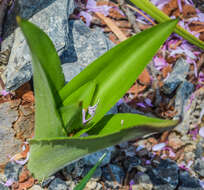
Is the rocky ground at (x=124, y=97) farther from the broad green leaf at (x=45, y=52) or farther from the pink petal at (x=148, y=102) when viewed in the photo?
the broad green leaf at (x=45, y=52)

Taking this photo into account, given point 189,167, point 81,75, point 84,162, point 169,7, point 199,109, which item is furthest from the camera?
point 169,7

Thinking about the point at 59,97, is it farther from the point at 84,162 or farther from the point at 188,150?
the point at 188,150

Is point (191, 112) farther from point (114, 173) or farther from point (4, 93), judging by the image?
point (4, 93)

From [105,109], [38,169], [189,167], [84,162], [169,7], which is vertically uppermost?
[169,7]

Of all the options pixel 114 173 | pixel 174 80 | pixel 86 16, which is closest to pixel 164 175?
pixel 114 173

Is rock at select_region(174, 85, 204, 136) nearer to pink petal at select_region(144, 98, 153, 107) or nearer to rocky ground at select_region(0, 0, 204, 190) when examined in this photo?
rocky ground at select_region(0, 0, 204, 190)

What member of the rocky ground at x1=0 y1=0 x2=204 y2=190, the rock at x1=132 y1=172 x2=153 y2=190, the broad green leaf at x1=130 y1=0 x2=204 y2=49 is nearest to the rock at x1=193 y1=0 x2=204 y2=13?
the rocky ground at x1=0 y1=0 x2=204 y2=190

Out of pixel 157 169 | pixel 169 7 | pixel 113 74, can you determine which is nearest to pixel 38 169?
pixel 113 74
